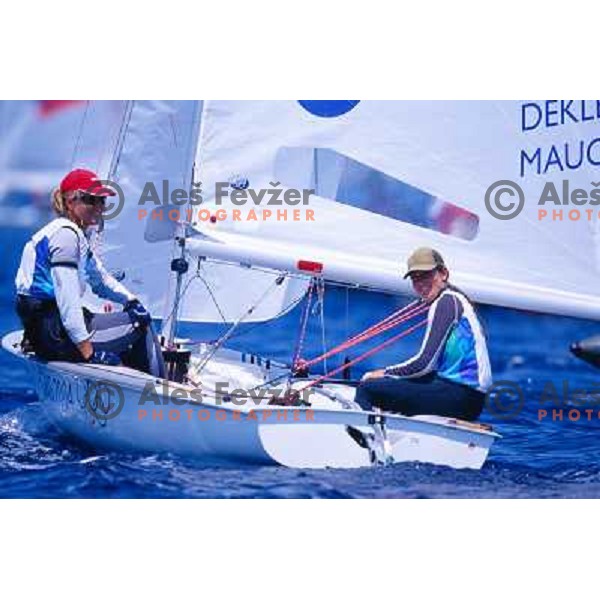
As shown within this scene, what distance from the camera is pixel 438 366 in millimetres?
5055

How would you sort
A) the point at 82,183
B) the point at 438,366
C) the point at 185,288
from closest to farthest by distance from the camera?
the point at 438,366, the point at 82,183, the point at 185,288

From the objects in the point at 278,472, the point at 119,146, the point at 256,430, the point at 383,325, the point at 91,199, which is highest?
the point at 119,146

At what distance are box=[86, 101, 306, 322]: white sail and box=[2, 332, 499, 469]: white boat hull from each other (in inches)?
34.5

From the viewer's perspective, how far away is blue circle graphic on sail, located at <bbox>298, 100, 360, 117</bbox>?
5389 millimetres

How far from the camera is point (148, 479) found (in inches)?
196

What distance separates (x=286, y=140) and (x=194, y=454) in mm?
1300

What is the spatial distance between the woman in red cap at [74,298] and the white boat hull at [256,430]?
14cm

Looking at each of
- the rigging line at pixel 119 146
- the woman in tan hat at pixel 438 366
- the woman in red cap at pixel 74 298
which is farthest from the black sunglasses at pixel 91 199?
the woman in tan hat at pixel 438 366

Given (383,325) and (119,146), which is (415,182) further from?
(119,146)

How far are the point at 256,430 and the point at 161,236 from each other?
1531 mm

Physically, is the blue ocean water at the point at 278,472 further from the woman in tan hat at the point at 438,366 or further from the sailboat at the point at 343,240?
the woman in tan hat at the point at 438,366

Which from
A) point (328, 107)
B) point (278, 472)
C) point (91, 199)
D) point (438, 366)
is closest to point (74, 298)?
point (91, 199)

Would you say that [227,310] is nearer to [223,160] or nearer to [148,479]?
[223,160]

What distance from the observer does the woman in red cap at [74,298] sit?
16.9 ft
